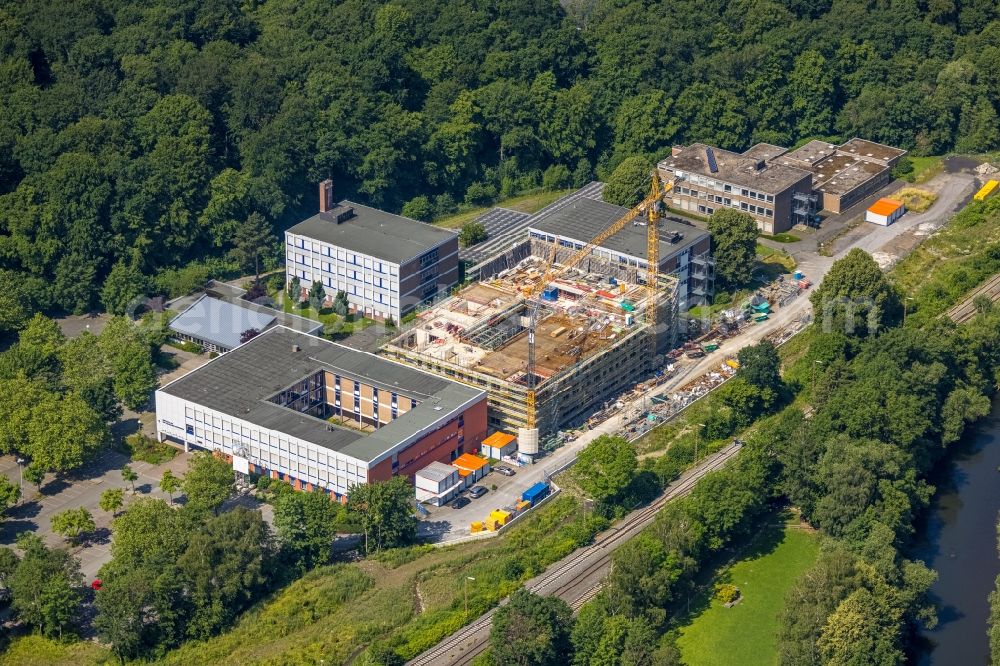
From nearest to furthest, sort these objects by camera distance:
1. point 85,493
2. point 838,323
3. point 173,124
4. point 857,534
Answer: point 857,534
point 85,493
point 838,323
point 173,124

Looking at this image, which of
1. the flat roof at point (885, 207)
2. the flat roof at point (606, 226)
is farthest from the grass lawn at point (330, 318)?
the flat roof at point (885, 207)

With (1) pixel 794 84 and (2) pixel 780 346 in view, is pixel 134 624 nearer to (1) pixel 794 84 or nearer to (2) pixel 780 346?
(2) pixel 780 346

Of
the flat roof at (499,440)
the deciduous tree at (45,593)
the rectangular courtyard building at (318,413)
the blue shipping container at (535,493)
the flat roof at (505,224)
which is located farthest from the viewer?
the flat roof at (505,224)

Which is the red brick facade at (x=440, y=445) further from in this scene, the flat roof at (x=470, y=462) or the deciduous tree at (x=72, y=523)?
the deciduous tree at (x=72, y=523)

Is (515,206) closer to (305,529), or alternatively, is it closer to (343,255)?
(343,255)

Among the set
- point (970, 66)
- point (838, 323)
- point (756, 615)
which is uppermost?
point (970, 66)

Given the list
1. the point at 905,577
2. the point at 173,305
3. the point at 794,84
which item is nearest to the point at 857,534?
the point at 905,577
